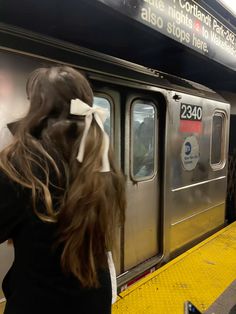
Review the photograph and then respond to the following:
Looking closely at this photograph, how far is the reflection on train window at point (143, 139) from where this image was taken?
274 centimetres

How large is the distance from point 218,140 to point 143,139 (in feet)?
5.61

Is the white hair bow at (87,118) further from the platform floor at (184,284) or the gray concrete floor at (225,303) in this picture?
the gray concrete floor at (225,303)

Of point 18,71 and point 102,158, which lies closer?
point 102,158

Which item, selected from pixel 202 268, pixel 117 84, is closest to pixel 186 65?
pixel 117 84

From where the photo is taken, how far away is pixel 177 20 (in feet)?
8.56

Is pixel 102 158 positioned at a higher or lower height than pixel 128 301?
higher

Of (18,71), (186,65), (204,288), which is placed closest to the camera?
(18,71)

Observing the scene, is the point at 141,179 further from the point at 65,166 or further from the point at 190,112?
the point at 65,166

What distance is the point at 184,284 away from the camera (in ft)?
8.38

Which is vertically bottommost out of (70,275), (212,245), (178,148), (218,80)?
(212,245)

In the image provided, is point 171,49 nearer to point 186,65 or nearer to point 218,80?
point 186,65

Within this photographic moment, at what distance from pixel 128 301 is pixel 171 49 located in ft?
8.66

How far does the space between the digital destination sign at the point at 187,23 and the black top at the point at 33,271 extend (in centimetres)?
154

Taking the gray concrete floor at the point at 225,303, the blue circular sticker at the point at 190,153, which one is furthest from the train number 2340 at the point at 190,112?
the gray concrete floor at the point at 225,303
